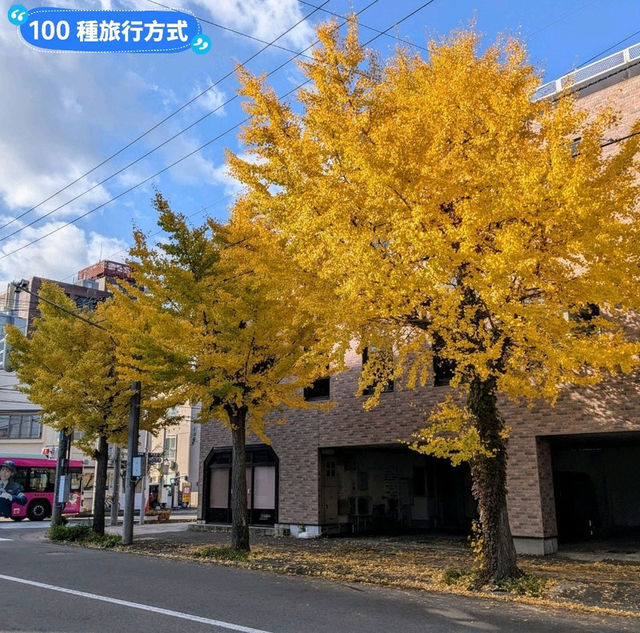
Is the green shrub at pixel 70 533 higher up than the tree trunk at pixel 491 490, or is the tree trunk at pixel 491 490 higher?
the tree trunk at pixel 491 490

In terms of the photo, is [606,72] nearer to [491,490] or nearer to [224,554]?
[491,490]

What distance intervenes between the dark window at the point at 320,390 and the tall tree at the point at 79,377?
191 inches

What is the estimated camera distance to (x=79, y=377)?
1734 centimetres

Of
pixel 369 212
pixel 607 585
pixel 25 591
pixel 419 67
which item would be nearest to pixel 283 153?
pixel 369 212

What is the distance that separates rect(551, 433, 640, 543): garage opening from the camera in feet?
62.5

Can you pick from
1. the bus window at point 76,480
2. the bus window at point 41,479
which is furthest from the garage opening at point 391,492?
the bus window at point 76,480

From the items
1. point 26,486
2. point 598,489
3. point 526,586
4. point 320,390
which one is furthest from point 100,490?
point 598,489

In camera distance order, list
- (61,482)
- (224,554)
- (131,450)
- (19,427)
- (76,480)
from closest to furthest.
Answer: (224,554), (131,450), (61,482), (76,480), (19,427)

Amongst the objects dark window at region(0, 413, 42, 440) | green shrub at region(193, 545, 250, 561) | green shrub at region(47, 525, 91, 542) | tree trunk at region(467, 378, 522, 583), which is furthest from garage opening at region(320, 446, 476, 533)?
dark window at region(0, 413, 42, 440)

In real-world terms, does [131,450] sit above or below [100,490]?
above

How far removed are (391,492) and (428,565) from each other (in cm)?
969

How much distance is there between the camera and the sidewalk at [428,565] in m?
9.23

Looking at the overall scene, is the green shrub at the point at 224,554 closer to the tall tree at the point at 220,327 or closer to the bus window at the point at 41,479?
the tall tree at the point at 220,327

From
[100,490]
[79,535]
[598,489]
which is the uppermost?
[100,490]
